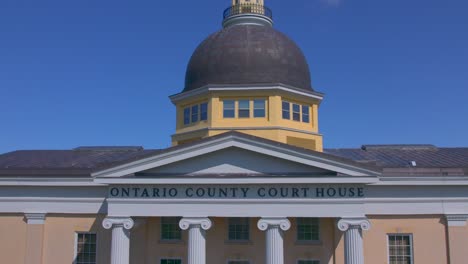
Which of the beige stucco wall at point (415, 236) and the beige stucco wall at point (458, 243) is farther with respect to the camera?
the beige stucco wall at point (415, 236)

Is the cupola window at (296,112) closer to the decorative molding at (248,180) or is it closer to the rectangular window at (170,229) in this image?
the decorative molding at (248,180)

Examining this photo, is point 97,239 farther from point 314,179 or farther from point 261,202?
point 314,179

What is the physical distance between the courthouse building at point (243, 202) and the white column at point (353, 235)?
1.7 inches

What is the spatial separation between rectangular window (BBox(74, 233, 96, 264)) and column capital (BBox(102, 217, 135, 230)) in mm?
2684

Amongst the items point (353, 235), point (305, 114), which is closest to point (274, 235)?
point (353, 235)

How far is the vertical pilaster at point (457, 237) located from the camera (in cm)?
2131

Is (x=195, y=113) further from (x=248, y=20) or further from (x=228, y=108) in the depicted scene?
(x=248, y=20)

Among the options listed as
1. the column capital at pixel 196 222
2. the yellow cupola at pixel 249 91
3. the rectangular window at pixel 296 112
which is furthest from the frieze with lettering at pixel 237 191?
the rectangular window at pixel 296 112

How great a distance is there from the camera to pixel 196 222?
67.7 feet

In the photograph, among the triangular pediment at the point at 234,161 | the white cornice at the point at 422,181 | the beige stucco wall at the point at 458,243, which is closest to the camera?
the triangular pediment at the point at 234,161

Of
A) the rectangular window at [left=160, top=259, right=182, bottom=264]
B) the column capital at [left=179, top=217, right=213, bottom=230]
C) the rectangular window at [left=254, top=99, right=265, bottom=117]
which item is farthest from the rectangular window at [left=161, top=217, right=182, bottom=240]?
the rectangular window at [left=254, top=99, right=265, bottom=117]

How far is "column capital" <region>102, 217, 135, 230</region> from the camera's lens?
20.9m

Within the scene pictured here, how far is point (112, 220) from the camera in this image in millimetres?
20938

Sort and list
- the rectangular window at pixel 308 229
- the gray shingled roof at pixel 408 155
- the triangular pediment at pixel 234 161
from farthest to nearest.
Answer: the gray shingled roof at pixel 408 155
the rectangular window at pixel 308 229
the triangular pediment at pixel 234 161
